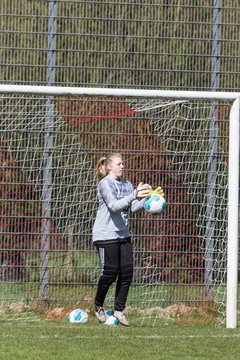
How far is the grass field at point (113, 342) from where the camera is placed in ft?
24.0

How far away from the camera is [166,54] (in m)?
11.7

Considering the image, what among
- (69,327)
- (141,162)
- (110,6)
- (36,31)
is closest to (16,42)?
(36,31)

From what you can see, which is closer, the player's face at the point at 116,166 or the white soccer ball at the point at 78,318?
the player's face at the point at 116,166

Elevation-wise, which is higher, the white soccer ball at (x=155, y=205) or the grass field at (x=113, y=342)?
the white soccer ball at (x=155, y=205)

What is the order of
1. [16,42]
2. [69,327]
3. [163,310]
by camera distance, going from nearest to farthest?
[69,327] < [163,310] < [16,42]

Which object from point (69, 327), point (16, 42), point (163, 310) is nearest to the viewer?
point (69, 327)

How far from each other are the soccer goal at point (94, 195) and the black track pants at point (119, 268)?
1.50 m

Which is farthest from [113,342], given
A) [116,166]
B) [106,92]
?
[106,92]

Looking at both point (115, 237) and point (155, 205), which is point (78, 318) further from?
point (155, 205)

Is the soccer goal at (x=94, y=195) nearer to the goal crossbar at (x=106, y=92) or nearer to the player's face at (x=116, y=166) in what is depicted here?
the goal crossbar at (x=106, y=92)

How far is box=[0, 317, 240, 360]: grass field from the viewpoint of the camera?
7.33 m

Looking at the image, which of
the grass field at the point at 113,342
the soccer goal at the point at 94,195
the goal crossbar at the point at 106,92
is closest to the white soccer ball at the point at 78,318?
the grass field at the point at 113,342

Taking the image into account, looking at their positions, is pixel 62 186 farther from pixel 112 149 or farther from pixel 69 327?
pixel 69 327

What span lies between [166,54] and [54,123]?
1696 millimetres
